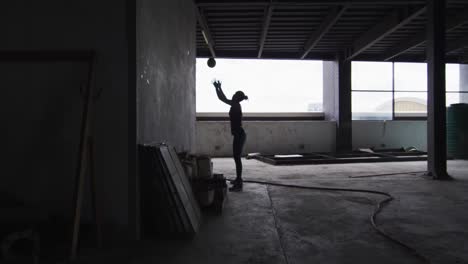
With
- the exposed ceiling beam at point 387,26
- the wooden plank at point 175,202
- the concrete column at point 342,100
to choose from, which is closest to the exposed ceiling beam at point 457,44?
the exposed ceiling beam at point 387,26

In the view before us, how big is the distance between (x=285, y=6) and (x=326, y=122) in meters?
7.29

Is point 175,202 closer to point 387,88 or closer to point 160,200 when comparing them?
point 160,200

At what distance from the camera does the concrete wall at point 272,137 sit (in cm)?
1357

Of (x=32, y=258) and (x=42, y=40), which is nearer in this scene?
(x=32, y=258)

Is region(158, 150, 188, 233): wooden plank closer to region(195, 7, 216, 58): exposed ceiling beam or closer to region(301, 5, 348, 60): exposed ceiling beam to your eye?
region(195, 7, 216, 58): exposed ceiling beam

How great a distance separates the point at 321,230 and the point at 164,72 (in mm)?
2866

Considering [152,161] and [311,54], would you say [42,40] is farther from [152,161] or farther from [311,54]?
[311,54]

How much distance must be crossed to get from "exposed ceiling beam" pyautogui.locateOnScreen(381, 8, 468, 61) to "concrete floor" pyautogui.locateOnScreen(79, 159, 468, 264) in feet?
16.7

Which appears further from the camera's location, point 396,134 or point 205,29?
point 396,134

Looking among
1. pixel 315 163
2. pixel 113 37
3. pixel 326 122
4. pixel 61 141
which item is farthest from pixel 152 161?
pixel 326 122

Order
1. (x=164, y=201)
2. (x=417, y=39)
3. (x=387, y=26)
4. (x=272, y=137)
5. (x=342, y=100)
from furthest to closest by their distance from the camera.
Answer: (x=272, y=137) → (x=342, y=100) → (x=417, y=39) → (x=387, y=26) → (x=164, y=201)

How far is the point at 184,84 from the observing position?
600cm

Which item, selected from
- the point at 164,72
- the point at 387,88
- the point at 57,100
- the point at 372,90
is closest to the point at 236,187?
the point at 164,72

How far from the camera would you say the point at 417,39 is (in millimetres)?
10531
